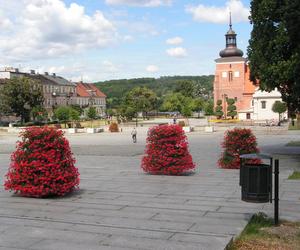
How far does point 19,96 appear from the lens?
259 ft

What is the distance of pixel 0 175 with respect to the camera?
49.5ft

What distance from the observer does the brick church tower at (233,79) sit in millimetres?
89562

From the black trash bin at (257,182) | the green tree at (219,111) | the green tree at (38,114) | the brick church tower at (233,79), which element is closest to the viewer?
the black trash bin at (257,182)

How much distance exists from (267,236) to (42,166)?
505 centimetres

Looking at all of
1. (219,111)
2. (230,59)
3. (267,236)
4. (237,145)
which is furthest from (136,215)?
(230,59)

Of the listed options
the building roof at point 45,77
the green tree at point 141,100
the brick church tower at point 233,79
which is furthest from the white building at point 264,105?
the building roof at point 45,77

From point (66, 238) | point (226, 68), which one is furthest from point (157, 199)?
point (226, 68)

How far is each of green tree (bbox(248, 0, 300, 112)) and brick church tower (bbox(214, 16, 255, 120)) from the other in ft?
231

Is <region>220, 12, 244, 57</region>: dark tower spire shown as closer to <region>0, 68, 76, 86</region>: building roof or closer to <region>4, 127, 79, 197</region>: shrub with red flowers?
<region>0, 68, 76, 86</region>: building roof

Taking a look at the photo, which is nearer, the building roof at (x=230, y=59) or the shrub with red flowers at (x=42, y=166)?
the shrub with red flowers at (x=42, y=166)

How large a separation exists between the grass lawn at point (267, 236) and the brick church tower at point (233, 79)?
8217 cm

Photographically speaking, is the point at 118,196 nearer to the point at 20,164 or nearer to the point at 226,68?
the point at 20,164

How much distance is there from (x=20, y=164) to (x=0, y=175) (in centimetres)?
585

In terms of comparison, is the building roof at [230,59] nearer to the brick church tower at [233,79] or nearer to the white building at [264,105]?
the brick church tower at [233,79]
